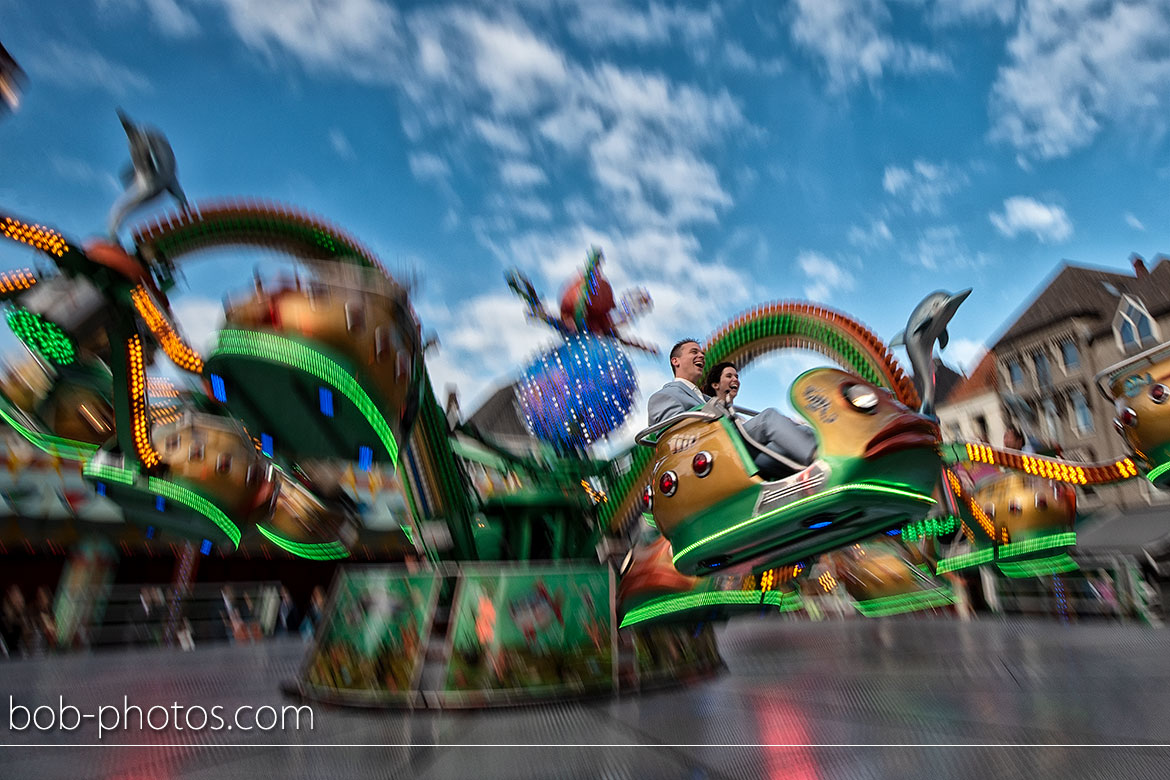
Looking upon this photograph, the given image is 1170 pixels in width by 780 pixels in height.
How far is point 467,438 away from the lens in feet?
26.6

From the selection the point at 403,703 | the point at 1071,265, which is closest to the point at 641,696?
the point at 403,703

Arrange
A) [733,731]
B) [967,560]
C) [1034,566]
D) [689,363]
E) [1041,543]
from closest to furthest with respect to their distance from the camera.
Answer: [733,731]
[689,363]
[1041,543]
[967,560]
[1034,566]

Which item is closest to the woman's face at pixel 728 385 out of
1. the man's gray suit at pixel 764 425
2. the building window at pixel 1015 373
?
the man's gray suit at pixel 764 425

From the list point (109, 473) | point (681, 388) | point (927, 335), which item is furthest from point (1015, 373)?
point (109, 473)

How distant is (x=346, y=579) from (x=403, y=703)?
5.03 feet

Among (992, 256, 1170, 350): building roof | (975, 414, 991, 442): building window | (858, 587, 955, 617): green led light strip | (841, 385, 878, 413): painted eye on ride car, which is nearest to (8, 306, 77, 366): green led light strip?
(841, 385, 878, 413): painted eye on ride car

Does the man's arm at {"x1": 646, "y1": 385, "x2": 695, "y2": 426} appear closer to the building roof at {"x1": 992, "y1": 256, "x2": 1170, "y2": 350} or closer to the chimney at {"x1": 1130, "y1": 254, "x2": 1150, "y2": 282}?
the building roof at {"x1": 992, "y1": 256, "x2": 1170, "y2": 350}

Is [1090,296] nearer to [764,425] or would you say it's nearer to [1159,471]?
[1159,471]

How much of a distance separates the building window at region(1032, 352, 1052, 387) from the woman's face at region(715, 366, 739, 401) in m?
24.6

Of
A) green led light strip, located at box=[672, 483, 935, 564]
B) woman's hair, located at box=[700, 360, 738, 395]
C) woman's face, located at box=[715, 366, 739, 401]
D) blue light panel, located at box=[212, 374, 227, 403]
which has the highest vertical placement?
blue light panel, located at box=[212, 374, 227, 403]

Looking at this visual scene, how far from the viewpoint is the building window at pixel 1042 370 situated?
24.5 meters

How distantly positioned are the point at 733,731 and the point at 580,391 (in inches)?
141

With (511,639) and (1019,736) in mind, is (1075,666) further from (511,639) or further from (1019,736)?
(511,639)

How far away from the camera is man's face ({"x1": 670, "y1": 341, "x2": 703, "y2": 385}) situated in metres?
5.29
